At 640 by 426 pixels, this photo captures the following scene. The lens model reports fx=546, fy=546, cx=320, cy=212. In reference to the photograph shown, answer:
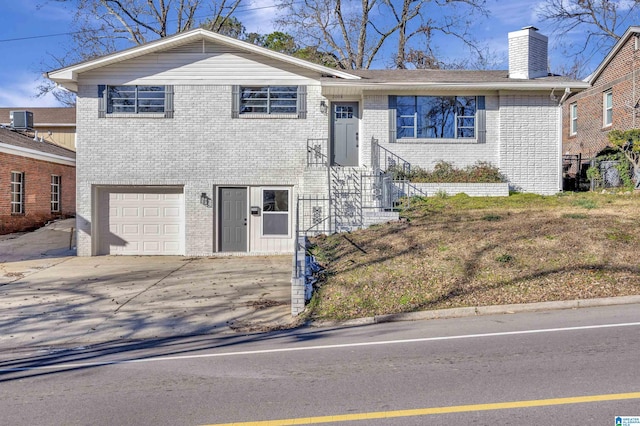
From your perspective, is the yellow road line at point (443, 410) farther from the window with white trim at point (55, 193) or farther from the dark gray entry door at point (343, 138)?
the window with white trim at point (55, 193)

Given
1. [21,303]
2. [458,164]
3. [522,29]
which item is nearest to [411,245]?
[458,164]

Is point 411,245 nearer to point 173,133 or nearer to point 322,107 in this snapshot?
point 322,107

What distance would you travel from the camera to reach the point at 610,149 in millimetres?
23750

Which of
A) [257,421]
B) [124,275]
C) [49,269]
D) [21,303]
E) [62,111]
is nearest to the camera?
[257,421]

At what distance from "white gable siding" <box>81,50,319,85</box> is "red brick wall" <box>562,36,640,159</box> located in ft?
52.1

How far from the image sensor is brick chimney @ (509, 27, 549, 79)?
19656 mm

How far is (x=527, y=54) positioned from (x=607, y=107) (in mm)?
8805

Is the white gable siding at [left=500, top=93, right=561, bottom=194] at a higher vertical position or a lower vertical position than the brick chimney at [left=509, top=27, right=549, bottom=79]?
lower

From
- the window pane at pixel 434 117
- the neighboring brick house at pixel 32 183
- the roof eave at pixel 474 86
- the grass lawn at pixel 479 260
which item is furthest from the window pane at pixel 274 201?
the neighboring brick house at pixel 32 183

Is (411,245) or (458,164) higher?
(458,164)

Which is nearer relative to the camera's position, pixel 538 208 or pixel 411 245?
pixel 411 245

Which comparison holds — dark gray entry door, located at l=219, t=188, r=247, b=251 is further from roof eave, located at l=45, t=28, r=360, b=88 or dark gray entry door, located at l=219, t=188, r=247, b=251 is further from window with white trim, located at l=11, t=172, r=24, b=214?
window with white trim, located at l=11, t=172, r=24, b=214

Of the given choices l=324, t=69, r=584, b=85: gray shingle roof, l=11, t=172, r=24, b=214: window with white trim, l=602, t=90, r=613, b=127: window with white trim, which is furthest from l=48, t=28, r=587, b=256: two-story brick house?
l=602, t=90, r=613, b=127: window with white trim

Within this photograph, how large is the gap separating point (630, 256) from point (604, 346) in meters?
5.52
